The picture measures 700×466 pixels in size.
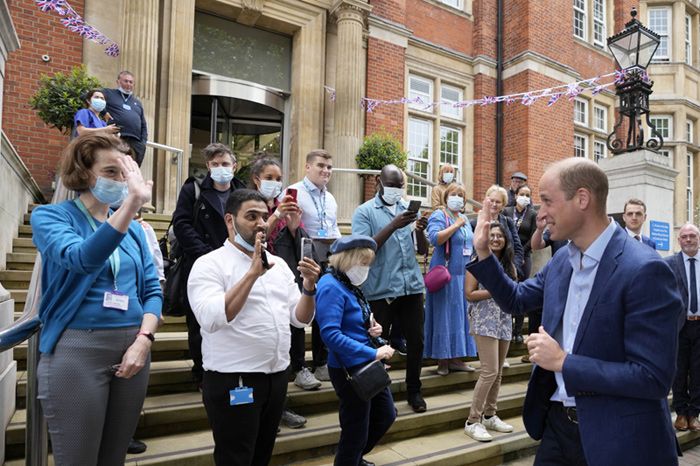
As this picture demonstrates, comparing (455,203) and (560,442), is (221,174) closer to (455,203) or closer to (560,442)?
(455,203)

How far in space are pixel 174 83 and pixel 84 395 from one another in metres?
7.19

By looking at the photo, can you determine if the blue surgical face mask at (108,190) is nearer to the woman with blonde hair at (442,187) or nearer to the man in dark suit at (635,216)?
the woman with blonde hair at (442,187)

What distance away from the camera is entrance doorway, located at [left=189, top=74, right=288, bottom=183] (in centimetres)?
927

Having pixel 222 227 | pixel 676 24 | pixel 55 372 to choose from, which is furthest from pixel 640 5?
pixel 55 372

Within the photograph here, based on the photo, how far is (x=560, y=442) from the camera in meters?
2.08

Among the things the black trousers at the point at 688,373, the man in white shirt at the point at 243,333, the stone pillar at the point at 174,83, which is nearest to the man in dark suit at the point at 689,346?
the black trousers at the point at 688,373

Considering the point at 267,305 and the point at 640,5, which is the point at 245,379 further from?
the point at 640,5

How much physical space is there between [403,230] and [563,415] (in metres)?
2.54

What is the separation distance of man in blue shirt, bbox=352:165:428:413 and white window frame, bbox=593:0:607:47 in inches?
549

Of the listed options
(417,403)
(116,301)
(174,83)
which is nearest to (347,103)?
(174,83)

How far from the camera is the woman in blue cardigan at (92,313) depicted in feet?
6.31

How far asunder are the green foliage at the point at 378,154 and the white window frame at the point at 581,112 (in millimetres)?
7744

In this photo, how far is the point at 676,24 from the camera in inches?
699

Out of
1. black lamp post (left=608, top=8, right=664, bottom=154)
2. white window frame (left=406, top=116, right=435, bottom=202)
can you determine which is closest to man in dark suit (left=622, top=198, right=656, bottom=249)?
black lamp post (left=608, top=8, right=664, bottom=154)
